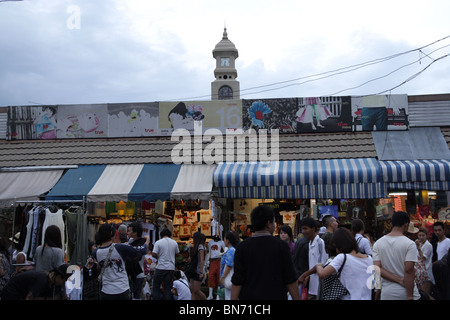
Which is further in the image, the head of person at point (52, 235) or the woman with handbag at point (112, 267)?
the head of person at point (52, 235)

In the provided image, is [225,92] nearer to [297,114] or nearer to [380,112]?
[297,114]

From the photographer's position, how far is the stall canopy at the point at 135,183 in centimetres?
Result: 1337

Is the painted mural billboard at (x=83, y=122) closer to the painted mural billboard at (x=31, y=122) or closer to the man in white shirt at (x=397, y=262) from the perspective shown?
the painted mural billboard at (x=31, y=122)

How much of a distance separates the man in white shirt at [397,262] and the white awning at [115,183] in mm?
9005

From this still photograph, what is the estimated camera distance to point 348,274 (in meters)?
5.15

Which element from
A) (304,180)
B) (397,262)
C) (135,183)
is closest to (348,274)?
(397,262)

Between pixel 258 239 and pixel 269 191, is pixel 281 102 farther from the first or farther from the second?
pixel 258 239

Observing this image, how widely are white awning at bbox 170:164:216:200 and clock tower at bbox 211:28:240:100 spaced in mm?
53489

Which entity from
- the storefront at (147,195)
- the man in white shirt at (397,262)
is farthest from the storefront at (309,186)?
the man in white shirt at (397,262)

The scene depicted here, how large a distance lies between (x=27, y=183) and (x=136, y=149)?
3.48 m

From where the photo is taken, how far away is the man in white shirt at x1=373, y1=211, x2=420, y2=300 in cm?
542

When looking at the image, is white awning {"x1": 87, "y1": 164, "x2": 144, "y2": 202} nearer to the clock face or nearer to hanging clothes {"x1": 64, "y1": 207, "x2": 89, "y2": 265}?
hanging clothes {"x1": 64, "y1": 207, "x2": 89, "y2": 265}

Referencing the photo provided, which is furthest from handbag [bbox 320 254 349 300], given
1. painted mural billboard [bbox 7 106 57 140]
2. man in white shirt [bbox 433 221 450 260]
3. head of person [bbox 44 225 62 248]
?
painted mural billboard [bbox 7 106 57 140]
